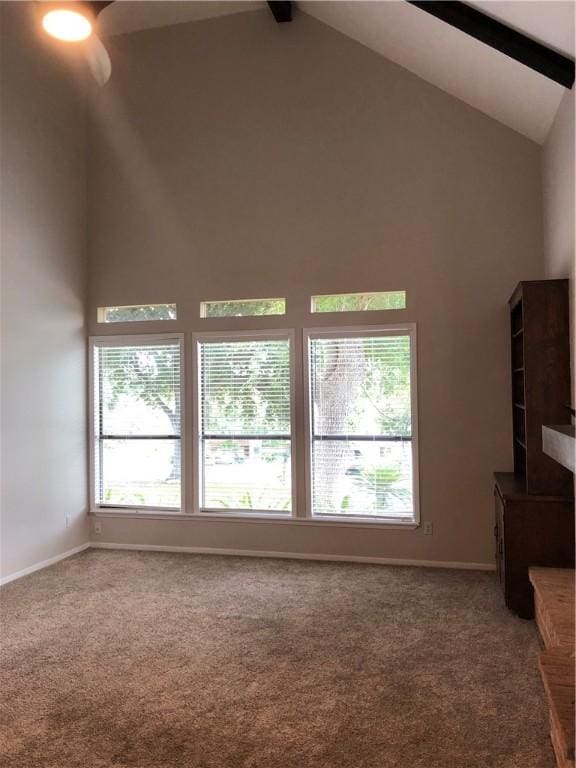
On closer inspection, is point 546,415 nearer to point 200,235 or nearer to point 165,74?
point 200,235

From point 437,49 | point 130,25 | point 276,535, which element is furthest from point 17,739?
point 130,25

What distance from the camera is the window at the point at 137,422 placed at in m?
5.52

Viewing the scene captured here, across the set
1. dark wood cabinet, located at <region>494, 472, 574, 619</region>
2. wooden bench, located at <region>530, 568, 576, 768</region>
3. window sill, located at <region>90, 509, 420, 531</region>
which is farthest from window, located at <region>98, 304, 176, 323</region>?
wooden bench, located at <region>530, 568, 576, 768</region>

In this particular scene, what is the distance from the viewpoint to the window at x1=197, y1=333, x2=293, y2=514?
523 centimetres

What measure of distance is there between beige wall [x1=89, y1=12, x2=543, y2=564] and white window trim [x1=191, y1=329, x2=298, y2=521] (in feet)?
0.30

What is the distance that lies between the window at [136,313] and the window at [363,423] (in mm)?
1457

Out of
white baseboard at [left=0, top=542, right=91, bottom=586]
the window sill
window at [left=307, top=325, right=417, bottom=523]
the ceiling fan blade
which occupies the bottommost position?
white baseboard at [left=0, top=542, right=91, bottom=586]

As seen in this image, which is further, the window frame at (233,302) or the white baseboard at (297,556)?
the window frame at (233,302)

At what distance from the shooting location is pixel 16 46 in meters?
4.90

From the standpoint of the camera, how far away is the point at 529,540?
145 inches

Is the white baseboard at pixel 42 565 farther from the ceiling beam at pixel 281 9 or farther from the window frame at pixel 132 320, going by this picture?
the ceiling beam at pixel 281 9

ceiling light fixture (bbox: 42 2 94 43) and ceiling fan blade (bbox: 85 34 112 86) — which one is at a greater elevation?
ceiling fan blade (bbox: 85 34 112 86)

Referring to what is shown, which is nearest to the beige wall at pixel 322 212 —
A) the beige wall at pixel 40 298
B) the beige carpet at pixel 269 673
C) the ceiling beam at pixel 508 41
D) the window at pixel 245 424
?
the window at pixel 245 424

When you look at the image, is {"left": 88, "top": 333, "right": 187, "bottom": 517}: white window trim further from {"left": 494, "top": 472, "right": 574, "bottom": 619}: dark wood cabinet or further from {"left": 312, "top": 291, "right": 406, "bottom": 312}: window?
{"left": 494, "top": 472, "right": 574, "bottom": 619}: dark wood cabinet
